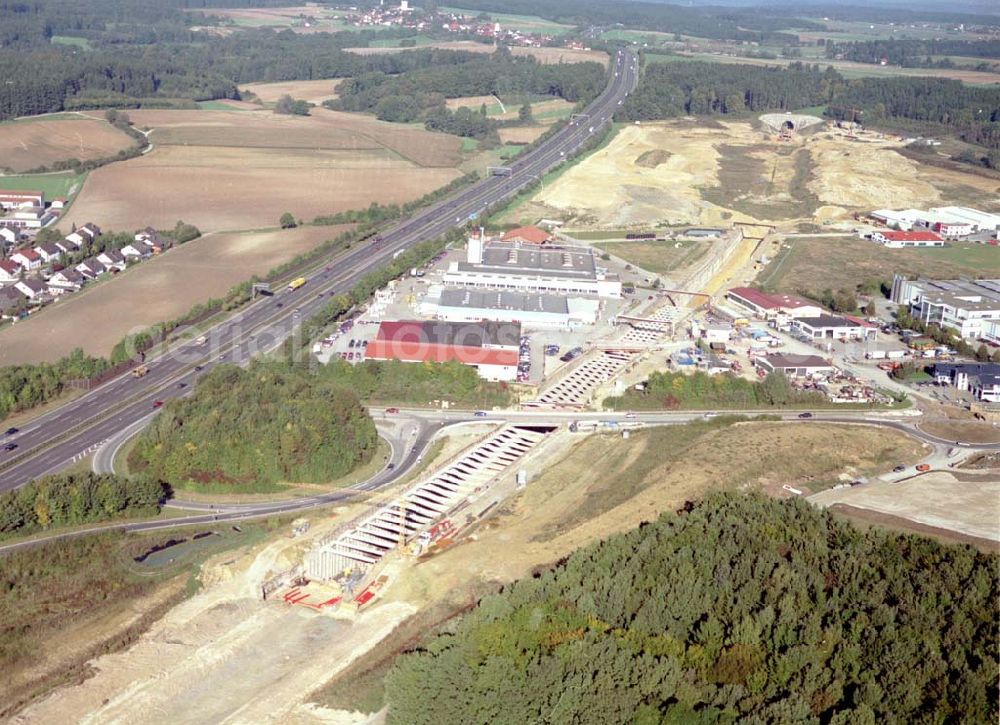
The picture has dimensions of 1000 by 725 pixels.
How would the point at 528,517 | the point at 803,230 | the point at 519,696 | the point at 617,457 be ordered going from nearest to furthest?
the point at 519,696
the point at 528,517
the point at 617,457
the point at 803,230

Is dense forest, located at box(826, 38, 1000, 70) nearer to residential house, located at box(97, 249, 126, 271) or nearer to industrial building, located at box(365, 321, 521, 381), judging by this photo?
residential house, located at box(97, 249, 126, 271)

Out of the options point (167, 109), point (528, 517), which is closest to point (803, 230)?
point (528, 517)

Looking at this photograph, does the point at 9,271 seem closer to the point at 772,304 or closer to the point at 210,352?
the point at 210,352

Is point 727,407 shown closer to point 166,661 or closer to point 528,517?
point 528,517

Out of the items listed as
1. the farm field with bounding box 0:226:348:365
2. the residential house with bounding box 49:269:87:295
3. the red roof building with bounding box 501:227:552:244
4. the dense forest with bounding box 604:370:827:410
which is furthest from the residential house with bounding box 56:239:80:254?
the dense forest with bounding box 604:370:827:410

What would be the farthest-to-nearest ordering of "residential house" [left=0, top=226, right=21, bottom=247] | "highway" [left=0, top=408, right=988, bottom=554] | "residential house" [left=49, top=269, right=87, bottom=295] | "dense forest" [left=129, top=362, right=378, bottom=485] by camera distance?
"residential house" [left=0, top=226, right=21, bottom=247] < "residential house" [left=49, top=269, right=87, bottom=295] < "dense forest" [left=129, top=362, right=378, bottom=485] < "highway" [left=0, top=408, right=988, bottom=554]

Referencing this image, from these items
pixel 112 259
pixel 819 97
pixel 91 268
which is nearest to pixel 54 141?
pixel 112 259
